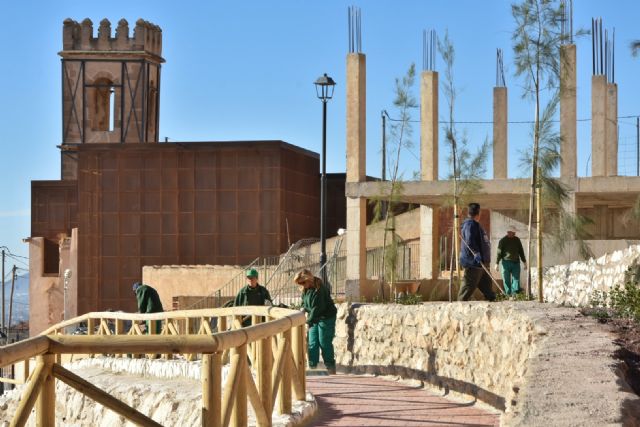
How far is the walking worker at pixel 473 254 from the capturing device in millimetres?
18391

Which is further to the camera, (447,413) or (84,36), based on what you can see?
(84,36)

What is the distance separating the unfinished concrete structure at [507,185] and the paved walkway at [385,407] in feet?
34.8

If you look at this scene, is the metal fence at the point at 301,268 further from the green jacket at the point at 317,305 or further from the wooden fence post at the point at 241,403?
the wooden fence post at the point at 241,403

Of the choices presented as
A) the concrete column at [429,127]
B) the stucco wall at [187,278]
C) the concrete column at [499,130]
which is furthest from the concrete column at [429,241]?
the stucco wall at [187,278]

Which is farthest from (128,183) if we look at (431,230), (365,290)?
(365,290)

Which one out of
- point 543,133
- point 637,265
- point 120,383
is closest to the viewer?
point 120,383

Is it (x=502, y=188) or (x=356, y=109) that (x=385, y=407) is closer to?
(x=502, y=188)

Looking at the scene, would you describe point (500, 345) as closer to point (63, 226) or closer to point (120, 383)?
point (120, 383)

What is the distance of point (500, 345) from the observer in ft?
43.1

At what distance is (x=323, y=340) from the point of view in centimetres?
1697

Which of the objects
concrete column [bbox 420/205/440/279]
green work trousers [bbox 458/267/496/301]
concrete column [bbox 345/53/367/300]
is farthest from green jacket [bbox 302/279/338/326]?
concrete column [bbox 420/205/440/279]

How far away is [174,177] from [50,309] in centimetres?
899

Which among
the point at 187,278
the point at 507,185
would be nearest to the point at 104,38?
the point at 187,278

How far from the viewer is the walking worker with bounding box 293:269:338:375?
1683 cm
